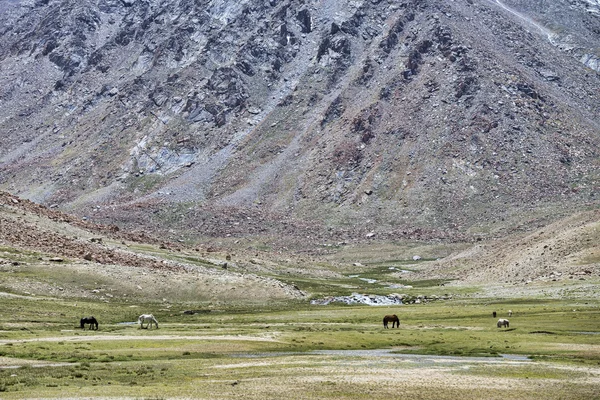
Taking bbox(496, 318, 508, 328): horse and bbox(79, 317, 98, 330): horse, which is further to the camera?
bbox(496, 318, 508, 328): horse

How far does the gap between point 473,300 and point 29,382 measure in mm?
106001

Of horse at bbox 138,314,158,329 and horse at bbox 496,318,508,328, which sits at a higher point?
horse at bbox 138,314,158,329

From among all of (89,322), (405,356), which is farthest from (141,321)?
(405,356)

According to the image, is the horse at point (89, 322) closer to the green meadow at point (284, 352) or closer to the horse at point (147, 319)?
Result: the green meadow at point (284, 352)

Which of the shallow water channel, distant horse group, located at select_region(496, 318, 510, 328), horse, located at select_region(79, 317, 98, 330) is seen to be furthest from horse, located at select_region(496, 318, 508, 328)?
horse, located at select_region(79, 317, 98, 330)

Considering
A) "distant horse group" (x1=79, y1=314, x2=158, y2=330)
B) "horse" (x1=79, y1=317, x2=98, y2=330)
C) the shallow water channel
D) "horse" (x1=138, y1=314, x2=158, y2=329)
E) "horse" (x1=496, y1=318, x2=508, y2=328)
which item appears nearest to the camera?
the shallow water channel

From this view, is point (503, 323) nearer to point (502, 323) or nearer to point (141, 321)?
point (502, 323)

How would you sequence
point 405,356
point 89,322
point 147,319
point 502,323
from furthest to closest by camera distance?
point 502,323
point 147,319
point 89,322
point 405,356

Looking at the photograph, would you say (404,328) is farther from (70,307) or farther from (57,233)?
(57,233)

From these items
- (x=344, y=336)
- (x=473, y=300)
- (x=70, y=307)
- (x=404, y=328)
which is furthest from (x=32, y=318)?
(x=473, y=300)

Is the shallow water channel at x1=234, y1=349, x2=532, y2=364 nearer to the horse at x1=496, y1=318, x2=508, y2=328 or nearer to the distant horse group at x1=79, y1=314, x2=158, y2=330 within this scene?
the horse at x1=496, y1=318, x2=508, y2=328

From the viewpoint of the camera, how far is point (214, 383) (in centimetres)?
4775

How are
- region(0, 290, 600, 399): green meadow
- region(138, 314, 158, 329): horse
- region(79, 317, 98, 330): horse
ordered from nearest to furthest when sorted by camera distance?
region(0, 290, 600, 399): green meadow < region(79, 317, 98, 330): horse < region(138, 314, 158, 329): horse

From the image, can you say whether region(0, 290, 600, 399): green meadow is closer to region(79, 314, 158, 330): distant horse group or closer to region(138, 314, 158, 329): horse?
region(79, 314, 158, 330): distant horse group
